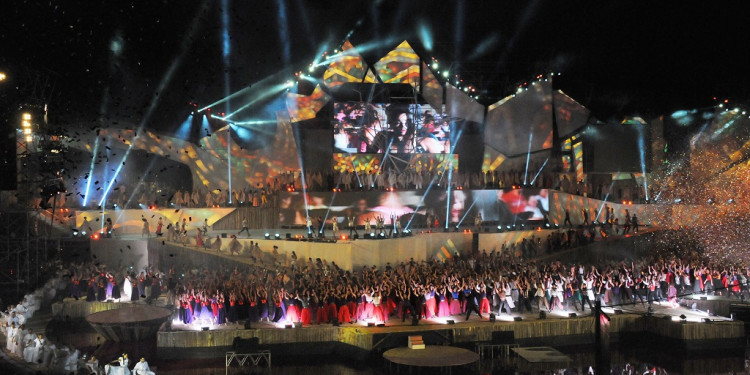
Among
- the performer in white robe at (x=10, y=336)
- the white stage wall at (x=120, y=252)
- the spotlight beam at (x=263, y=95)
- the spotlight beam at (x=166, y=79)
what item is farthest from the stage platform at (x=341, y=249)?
the spotlight beam at (x=263, y=95)

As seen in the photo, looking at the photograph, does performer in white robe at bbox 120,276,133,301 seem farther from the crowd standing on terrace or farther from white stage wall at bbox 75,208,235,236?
white stage wall at bbox 75,208,235,236

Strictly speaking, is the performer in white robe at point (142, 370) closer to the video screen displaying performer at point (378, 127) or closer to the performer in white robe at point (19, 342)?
the performer in white robe at point (19, 342)

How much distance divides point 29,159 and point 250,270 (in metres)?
6.33

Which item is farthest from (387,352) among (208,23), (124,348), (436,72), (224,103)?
(436,72)

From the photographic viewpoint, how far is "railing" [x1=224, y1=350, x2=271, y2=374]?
1491cm

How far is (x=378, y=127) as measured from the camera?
92.2 ft

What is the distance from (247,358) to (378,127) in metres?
14.4

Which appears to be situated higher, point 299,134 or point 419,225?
point 299,134

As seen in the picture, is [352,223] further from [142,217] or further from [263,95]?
[263,95]

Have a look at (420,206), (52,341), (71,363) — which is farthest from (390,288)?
(420,206)

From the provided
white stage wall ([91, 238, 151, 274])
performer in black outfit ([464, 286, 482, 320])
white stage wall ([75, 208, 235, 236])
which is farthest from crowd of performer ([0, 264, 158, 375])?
performer in black outfit ([464, 286, 482, 320])

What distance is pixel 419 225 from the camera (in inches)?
981

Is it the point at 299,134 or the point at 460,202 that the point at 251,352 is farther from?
the point at 299,134

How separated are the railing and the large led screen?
865cm
